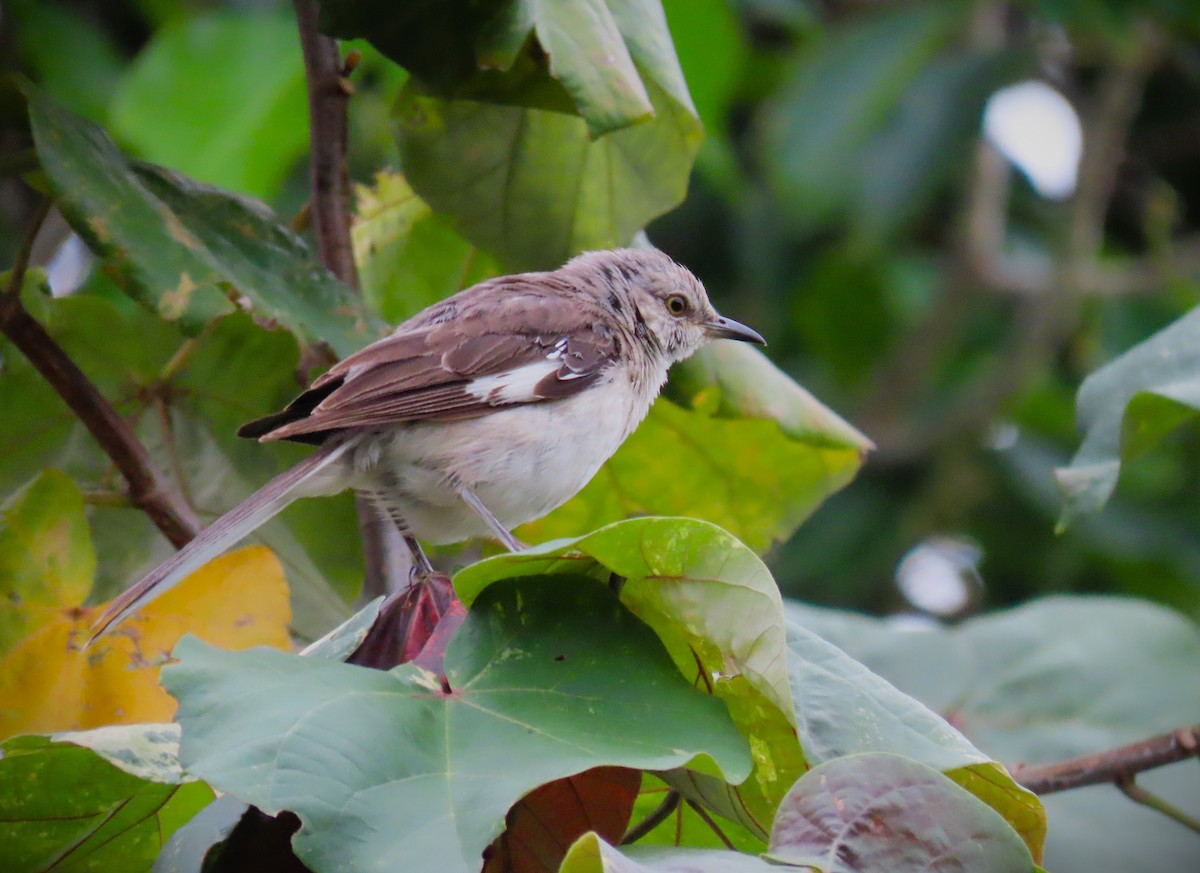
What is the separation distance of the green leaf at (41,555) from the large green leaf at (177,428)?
1.56ft

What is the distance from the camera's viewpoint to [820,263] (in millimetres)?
9359

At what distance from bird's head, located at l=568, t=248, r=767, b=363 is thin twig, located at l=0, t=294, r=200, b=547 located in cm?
161

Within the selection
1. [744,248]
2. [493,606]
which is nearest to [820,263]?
[744,248]

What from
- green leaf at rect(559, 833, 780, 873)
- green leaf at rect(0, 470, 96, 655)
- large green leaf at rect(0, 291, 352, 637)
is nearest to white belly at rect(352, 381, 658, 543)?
large green leaf at rect(0, 291, 352, 637)

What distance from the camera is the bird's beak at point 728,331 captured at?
4.00 metres

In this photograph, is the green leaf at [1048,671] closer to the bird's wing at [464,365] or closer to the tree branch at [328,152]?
the bird's wing at [464,365]

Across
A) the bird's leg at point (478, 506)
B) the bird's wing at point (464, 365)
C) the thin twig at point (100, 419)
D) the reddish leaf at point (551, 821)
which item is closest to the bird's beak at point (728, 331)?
the bird's wing at point (464, 365)

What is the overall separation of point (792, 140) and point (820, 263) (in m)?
1.74

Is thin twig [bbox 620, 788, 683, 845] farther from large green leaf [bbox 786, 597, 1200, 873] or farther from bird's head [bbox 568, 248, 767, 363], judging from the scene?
large green leaf [bbox 786, 597, 1200, 873]

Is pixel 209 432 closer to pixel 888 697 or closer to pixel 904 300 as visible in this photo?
pixel 888 697

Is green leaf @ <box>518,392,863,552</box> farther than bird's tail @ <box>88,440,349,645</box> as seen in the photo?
Yes

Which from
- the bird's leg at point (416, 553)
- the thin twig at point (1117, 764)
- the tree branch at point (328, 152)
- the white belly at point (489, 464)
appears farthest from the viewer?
the white belly at point (489, 464)

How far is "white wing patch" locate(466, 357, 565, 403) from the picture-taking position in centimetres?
359

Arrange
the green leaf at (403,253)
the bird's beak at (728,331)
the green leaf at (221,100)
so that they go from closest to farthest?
the green leaf at (403,253)
the bird's beak at (728,331)
the green leaf at (221,100)
